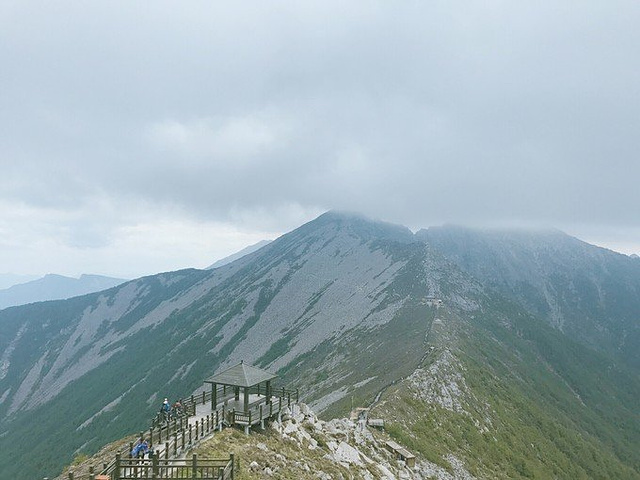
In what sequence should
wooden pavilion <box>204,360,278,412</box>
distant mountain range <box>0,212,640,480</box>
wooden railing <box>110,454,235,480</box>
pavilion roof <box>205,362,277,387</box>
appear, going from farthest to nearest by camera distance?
distant mountain range <box>0,212,640,480</box>
pavilion roof <box>205,362,277,387</box>
wooden pavilion <box>204,360,278,412</box>
wooden railing <box>110,454,235,480</box>

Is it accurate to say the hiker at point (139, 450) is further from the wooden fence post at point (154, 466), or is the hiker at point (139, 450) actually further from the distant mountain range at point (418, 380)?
the distant mountain range at point (418, 380)

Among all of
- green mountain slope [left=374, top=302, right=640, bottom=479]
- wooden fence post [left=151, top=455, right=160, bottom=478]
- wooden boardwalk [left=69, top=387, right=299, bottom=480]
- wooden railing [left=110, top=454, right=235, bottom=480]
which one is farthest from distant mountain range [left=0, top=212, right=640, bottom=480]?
wooden fence post [left=151, top=455, right=160, bottom=478]

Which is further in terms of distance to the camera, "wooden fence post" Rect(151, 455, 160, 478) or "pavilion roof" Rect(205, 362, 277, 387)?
"pavilion roof" Rect(205, 362, 277, 387)

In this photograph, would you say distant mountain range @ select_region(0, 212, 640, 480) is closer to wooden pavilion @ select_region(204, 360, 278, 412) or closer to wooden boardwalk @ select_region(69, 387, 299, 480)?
wooden boardwalk @ select_region(69, 387, 299, 480)

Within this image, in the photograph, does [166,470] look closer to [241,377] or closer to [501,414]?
[241,377]

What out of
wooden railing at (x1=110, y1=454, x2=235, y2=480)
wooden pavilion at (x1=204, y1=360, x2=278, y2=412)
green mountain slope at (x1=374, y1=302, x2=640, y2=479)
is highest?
wooden pavilion at (x1=204, y1=360, x2=278, y2=412)

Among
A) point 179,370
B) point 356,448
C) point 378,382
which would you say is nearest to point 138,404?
point 179,370

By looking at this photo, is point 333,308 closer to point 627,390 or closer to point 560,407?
point 560,407

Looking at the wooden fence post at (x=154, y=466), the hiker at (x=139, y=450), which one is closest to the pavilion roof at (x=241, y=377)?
the hiker at (x=139, y=450)

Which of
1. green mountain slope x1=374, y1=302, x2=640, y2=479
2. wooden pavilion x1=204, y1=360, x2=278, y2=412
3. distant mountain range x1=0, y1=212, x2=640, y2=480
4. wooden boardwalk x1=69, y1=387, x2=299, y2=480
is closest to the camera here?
wooden boardwalk x1=69, y1=387, x2=299, y2=480

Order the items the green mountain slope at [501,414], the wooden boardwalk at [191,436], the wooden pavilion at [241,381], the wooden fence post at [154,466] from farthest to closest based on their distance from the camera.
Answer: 1. the green mountain slope at [501,414]
2. the wooden pavilion at [241,381]
3. the wooden boardwalk at [191,436]
4. the wooden fence post at [154,466]
